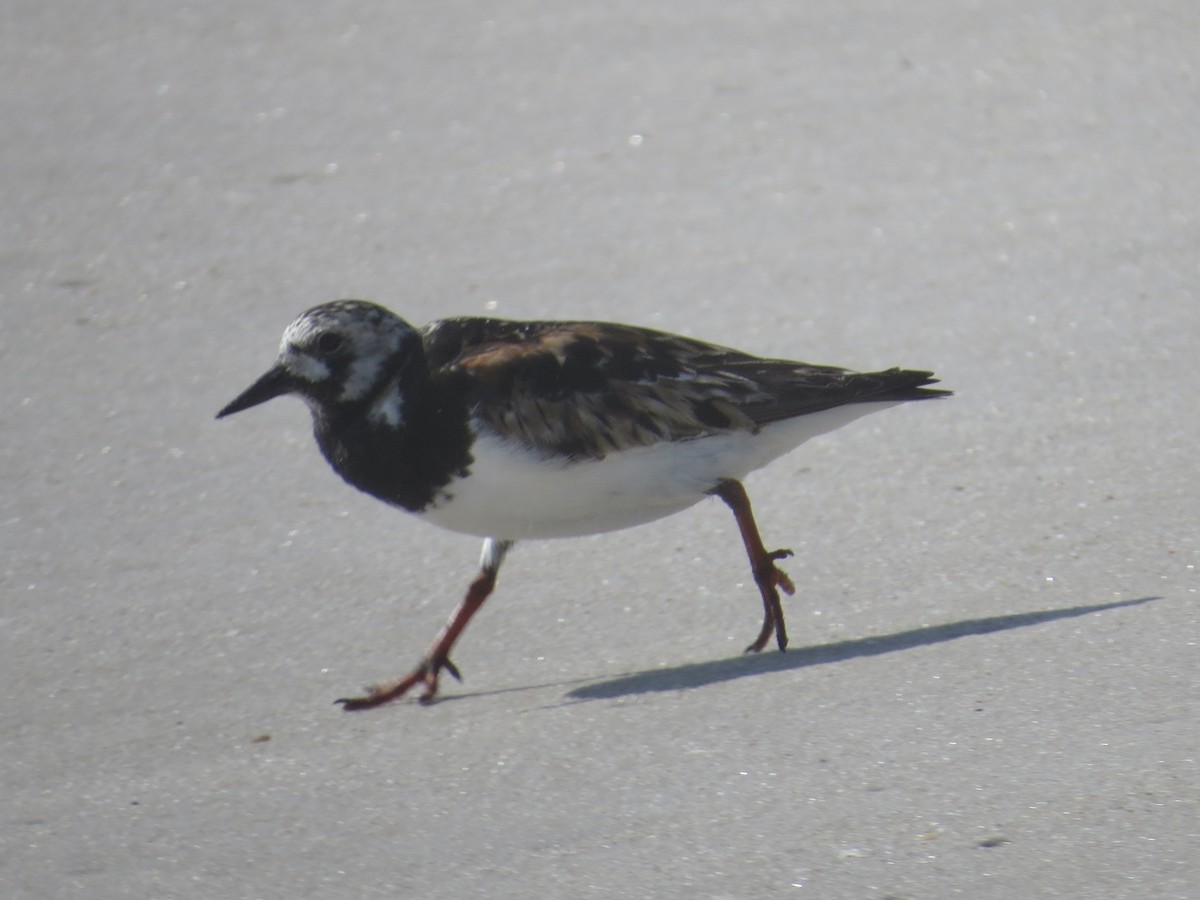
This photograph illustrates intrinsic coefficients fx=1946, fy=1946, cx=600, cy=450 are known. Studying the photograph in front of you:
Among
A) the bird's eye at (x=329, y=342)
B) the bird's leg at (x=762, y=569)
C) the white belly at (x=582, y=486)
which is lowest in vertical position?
the bird's leg at (x=762, y=569)

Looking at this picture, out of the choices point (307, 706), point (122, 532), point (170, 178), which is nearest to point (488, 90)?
point (170, 178)

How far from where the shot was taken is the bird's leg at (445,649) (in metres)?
4.77

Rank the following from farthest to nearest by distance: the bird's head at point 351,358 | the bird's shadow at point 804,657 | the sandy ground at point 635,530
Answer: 1. the bird's head at point 351,358
2. the bird's shadow at point 804,657
3. the sandy ground at point 635,530

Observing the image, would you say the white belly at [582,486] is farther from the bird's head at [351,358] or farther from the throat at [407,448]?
the bird's head at [351,358]

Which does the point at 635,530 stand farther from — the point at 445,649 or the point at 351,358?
the point at 351,358

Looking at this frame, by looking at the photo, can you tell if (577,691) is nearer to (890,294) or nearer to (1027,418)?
(1027,418)

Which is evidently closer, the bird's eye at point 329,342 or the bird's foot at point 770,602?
the bird's foot at point 770,602

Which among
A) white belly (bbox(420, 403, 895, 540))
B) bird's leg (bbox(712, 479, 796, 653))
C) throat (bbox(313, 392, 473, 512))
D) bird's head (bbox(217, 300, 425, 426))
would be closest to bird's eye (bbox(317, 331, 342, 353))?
bird's head (bbox(217, 300, 425, 426))

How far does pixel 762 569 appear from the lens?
15.9ft

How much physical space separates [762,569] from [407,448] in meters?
0.93

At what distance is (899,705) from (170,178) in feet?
17.4

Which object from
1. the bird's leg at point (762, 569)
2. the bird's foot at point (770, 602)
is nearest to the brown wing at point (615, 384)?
the bird's leg at point (762, 569)

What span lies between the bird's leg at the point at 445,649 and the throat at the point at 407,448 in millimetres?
318

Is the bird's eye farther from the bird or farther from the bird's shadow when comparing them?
the bird's shadow
